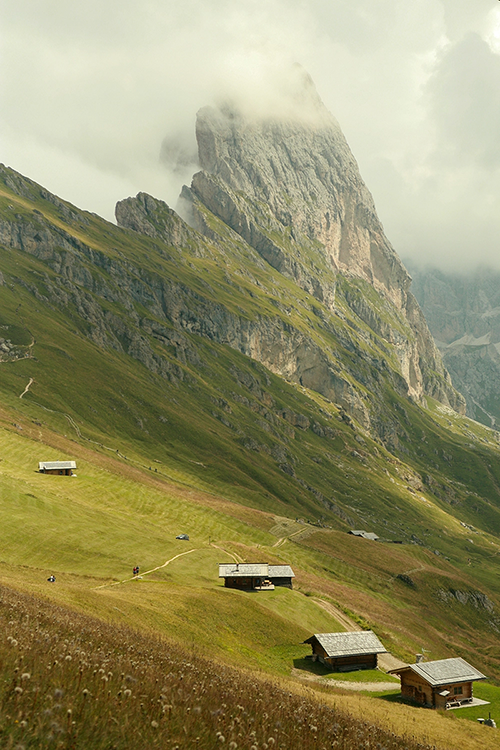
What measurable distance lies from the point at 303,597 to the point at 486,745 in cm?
5389

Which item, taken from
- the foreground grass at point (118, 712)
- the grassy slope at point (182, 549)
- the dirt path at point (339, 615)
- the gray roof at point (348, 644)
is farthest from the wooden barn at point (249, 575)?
the foreground grass at point (118, 712)

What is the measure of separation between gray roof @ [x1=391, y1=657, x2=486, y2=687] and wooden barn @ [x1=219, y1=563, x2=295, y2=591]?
33.3 meters

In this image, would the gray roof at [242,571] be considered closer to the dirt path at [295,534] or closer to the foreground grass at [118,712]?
the dirt path at [295,534]

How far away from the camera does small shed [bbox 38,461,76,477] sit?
373ft

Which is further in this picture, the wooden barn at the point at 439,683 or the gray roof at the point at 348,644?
the gray roof at the point at 348,644

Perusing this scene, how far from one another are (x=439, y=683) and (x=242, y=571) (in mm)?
38661

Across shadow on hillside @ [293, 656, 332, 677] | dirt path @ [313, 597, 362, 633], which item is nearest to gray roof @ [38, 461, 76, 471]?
dirt path @ [313, 597, 362, 633]

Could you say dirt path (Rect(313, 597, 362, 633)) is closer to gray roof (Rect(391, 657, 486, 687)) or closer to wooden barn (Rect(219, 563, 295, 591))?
wooden barn (Rect(219, 563, 295, 591))

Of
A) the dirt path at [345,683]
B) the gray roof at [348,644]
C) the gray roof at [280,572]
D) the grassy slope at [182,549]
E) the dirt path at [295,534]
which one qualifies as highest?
the gray roof at [348,644]

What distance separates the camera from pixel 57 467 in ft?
380

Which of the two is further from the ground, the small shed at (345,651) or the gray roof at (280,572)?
the small shed at (345,651)

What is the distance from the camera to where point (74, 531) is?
81125mm

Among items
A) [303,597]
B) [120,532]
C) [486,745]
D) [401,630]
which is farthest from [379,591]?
[486,745]

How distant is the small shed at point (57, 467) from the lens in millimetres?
113613
